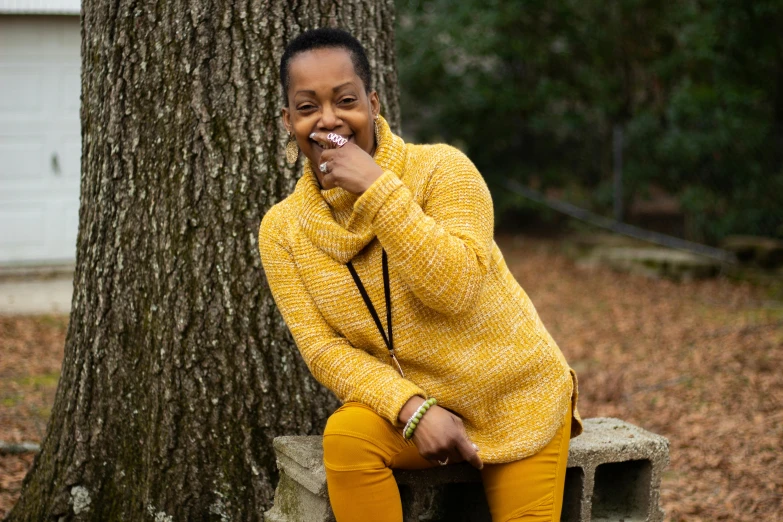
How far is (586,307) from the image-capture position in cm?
951

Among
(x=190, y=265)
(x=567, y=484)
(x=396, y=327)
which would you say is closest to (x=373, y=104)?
(x=396, y=327)

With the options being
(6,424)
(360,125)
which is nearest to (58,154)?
(6,424)

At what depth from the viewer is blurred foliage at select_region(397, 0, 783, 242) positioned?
998 cm

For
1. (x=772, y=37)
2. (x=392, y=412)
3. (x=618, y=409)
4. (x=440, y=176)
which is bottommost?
(x=618, y=409)

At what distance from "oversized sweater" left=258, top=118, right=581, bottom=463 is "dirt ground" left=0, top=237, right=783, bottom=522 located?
193 cm

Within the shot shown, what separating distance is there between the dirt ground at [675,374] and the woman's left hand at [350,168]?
2592 millimetres

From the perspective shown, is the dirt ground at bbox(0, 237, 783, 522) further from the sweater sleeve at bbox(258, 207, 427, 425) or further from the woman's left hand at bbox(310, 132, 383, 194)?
the woman's left hand at bbox(310, 132, 383, 194)

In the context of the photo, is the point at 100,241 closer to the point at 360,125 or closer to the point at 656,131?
the point at 360,125

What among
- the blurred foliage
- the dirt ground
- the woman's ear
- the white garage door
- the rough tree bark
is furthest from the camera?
the white garage door

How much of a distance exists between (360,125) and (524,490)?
1.17 m

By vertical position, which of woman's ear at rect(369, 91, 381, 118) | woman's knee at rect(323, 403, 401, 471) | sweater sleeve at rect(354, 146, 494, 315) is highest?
woman's ear at rect(369, 91, 381, 118)

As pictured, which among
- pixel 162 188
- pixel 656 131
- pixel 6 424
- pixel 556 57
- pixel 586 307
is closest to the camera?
pixel 162 188

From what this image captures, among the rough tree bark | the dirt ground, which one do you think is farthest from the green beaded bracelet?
the dirt ground

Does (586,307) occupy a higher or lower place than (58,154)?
lower
